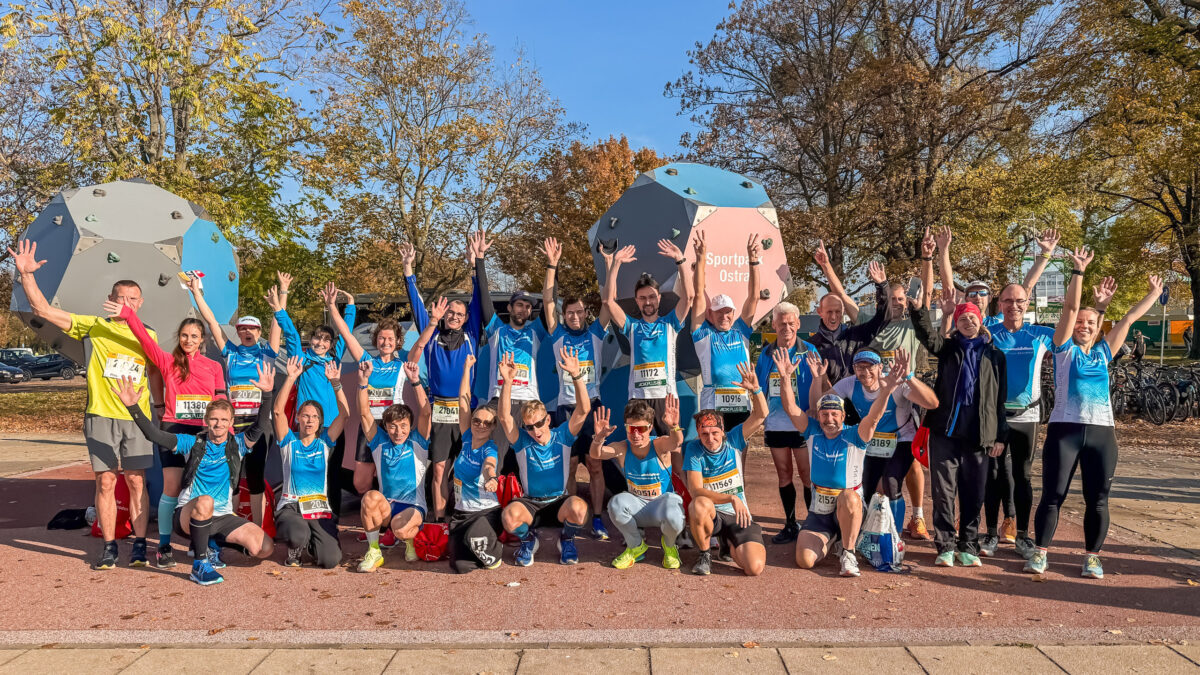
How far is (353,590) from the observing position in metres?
5.01

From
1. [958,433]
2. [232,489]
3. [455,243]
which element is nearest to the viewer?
[958,433]

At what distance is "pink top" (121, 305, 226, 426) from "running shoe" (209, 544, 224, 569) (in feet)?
3.41

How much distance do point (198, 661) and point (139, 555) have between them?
7.14 feet

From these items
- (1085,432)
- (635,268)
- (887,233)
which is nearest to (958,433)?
(1085,432)

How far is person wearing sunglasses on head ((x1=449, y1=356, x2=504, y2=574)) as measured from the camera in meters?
5.41

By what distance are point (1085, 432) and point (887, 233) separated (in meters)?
11.5

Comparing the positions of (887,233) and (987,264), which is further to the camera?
(987,264)

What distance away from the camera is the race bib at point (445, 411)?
6.48 meters

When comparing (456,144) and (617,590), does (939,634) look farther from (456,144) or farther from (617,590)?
(456,144)

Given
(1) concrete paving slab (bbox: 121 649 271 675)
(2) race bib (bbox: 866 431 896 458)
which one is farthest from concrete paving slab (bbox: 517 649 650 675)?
(2) race bib (bbox: 866 431 896 458)

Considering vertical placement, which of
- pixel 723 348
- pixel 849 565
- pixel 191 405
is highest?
pixel 723 348

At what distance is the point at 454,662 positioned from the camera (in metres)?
3.83

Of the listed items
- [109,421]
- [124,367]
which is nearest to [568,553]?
[109,421]

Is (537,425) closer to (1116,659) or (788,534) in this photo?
(788,534)
